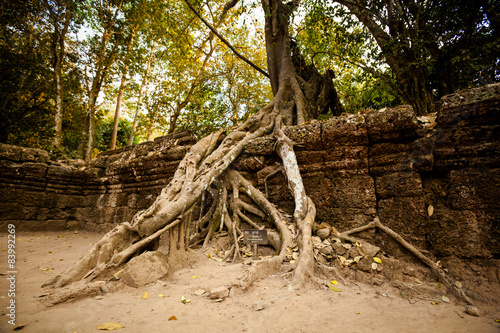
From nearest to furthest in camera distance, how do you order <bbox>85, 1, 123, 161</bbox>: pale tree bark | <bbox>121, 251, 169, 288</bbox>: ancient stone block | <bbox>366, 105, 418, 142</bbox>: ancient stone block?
1. <bbox>121, 251, 169, 288</bbox>: ancient stone block
2. <bbox>366, 105, 418, 142</bbox>: ancient stone block
3. <bbox>85, 1, 123, 161</bbox>: pale tree bark

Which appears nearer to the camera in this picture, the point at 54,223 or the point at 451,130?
the point at 451,130

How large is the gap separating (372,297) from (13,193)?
6.55 meters

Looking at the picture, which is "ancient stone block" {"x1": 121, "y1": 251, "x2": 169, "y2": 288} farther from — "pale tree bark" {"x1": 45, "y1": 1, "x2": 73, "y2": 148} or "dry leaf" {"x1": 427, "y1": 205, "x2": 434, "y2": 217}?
"pale tree bark" {"x1": 45, "y1": 1, "x2": 73, "y2": 148}

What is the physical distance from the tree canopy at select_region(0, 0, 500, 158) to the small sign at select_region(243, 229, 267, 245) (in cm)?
428

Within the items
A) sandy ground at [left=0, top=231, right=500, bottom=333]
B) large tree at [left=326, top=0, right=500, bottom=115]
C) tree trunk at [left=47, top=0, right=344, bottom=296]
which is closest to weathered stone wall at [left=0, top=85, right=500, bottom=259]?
tree trunk at [left=47, top=0, right=344, bottom=296]

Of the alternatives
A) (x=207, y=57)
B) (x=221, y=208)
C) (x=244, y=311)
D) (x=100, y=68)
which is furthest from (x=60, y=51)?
A: (x=244, y=311)

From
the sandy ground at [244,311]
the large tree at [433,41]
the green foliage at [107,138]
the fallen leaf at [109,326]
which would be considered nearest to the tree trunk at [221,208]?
the sandy ground at [244,311]

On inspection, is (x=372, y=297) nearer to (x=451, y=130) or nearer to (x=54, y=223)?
(x=451, y=130)

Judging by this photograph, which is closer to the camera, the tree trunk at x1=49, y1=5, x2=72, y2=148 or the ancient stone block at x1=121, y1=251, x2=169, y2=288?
the ancient stone block at x1=121, y1=251, x2=169, y2=288

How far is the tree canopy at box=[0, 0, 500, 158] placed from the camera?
4.32 metres

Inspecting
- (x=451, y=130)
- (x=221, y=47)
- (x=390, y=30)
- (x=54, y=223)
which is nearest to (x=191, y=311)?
(x=451, y=130)

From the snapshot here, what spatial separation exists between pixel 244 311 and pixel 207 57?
1021 centimetres

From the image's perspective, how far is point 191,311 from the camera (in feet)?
5.34

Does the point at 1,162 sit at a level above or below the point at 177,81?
below
